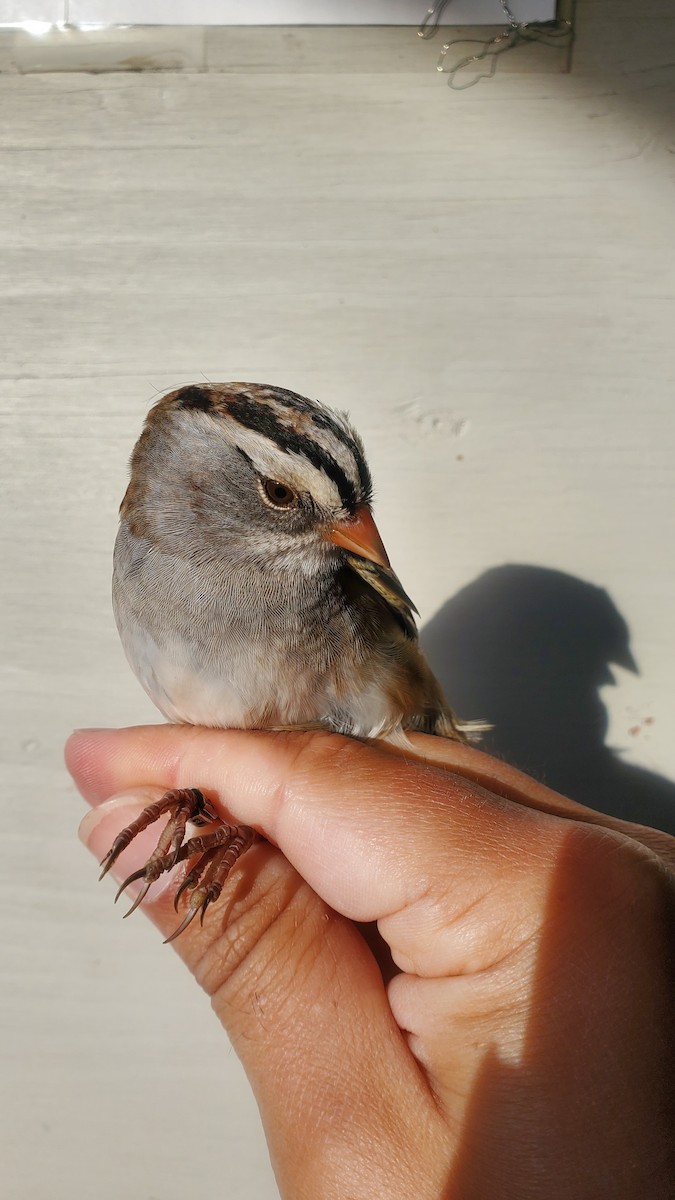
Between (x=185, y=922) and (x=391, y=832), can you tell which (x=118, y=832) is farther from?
(x=391, y=832)

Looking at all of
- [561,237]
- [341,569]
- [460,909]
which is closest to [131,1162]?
[460,909]

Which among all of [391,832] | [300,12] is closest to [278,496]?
[391,832]

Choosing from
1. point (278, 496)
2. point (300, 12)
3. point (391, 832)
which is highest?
point (300, 12)

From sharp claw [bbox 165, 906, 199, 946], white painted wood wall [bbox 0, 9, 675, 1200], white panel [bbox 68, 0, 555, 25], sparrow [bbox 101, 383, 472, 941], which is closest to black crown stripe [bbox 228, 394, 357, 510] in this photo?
sparrow [bbox 101, 383, 472, 941]

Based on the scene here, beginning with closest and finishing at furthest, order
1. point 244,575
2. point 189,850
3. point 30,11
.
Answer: point 189,850, point 244,575, point 30,11

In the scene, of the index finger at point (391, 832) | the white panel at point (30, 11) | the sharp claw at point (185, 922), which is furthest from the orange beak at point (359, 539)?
the white panel at point (30, 11)

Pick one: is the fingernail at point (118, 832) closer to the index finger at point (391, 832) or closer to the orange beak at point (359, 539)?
the index finger at point (391, 832)

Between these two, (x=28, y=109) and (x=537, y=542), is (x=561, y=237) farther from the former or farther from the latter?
(x=28, y=109)
